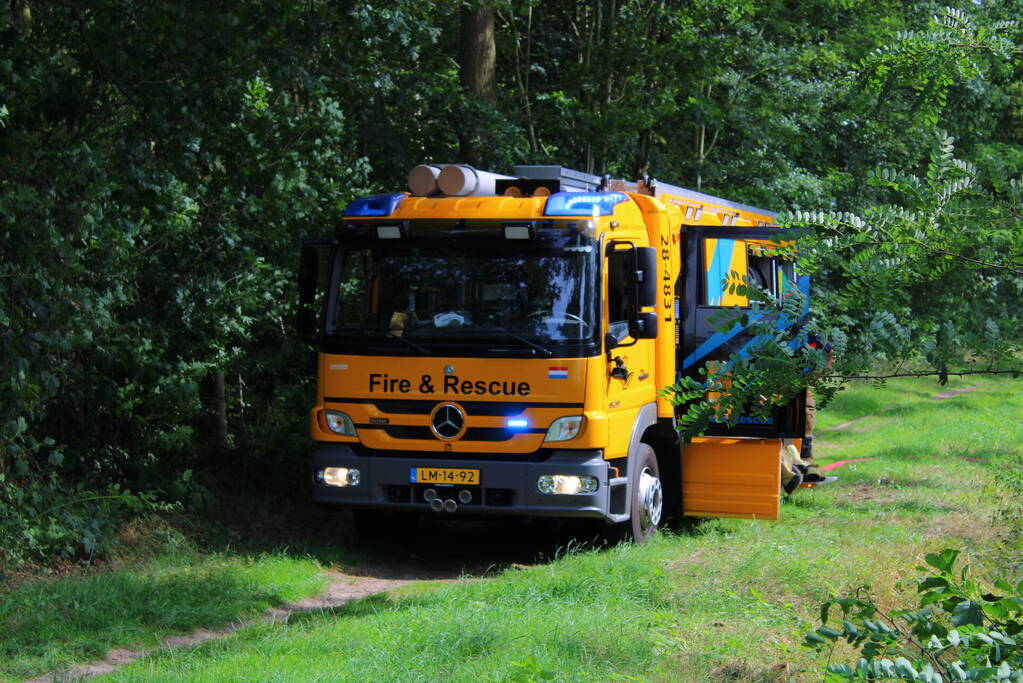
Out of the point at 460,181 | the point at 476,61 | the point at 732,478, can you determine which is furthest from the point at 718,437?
the point at 476,61

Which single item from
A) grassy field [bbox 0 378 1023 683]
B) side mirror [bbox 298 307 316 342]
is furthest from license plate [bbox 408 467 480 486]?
side mirror [bbox 298 307 316 342]

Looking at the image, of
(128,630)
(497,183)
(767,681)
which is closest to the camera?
(767,681)

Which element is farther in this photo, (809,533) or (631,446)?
(809,533)

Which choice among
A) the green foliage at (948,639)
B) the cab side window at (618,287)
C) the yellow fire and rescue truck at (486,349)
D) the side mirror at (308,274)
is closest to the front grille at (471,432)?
the yellow fire and rescue truck at (486,349)

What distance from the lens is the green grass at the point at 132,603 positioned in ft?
23.0

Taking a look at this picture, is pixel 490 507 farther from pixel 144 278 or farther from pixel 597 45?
pixel 597 45

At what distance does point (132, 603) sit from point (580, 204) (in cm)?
436

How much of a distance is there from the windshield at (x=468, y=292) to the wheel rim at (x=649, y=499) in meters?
1.63

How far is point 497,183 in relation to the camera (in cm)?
1010

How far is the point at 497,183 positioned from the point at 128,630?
4701 millimetres

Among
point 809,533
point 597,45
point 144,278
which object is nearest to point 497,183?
point 144,278

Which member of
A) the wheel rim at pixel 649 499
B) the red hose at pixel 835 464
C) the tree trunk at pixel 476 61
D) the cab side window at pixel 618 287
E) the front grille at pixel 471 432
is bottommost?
the red hose at pixel 835 464

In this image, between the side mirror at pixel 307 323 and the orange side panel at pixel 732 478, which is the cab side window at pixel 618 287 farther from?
the side mirror at pixel 307 323

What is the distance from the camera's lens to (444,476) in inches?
362
